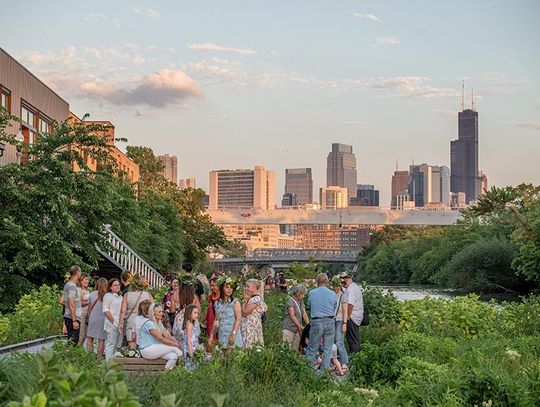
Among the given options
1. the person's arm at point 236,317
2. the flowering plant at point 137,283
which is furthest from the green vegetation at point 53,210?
the person's arm at point 236,317

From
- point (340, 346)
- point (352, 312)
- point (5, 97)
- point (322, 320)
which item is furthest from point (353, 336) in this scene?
point (5, 97)

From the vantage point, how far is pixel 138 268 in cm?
4112

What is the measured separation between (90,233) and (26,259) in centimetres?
382

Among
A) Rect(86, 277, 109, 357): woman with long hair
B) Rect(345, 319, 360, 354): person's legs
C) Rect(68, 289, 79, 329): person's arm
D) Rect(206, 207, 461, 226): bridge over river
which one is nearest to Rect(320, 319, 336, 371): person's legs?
Rect(345, 319, 360, 354): person's legs

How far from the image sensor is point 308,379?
43.8ft

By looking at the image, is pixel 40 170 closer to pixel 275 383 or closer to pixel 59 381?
pixel 275 383

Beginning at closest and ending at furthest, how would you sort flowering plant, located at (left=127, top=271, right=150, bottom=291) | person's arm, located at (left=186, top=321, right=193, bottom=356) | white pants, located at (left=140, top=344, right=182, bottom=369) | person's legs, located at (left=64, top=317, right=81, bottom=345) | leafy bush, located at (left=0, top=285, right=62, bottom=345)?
1. white pants, located at (left=140, top=344, right=182, bottom=369)
2. person's arm, located at (left=186, top=321, right=193, bottom=356)
3. flowering plant, located at (left=127, top=271, right=150, bottom=291)
4. person's legs, located at (left=64, top=317, right=81, bottom=345)
5. leafy bush, located at (left=0, top=285, right=62, bottom=345)

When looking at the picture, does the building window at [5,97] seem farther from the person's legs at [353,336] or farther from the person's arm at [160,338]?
the person's arm at [160,338]

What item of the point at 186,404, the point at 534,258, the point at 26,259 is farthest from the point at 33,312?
the point at 534,258

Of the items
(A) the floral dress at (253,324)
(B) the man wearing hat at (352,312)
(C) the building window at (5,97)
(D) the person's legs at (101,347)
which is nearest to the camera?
(D) the person's legs at (101,347)

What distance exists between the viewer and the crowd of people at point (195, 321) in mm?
16109

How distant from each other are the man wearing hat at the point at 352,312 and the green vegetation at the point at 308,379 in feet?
5.55

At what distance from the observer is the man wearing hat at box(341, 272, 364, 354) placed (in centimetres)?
1930

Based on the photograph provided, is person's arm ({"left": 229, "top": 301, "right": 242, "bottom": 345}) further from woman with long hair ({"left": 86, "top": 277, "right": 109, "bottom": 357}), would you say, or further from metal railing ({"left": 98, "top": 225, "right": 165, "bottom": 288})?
metal railing ({"left": 98, "top": 225, "right": 165, "bottom": 288})
